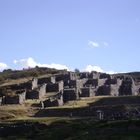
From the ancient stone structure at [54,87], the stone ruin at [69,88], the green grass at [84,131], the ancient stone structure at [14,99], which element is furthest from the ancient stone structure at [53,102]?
the green grass at [84,131]

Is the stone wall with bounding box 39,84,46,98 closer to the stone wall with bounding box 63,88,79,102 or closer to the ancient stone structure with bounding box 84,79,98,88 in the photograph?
the stone wall with bounding box 63,88,79,102

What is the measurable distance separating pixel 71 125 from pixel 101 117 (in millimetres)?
9015

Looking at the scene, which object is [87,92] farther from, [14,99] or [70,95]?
[14,99]

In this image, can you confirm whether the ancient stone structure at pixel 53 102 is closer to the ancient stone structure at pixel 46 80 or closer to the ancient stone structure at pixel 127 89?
the ancient stone structure at pixel 127 89

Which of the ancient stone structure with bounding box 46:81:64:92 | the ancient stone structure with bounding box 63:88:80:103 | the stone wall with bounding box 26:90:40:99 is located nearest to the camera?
the ancient stone structure with bounding box 63:88:80:103

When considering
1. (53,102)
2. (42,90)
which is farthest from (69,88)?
(53,102)

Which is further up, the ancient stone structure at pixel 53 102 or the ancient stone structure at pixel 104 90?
the ancient stone structure at pixel 104 90

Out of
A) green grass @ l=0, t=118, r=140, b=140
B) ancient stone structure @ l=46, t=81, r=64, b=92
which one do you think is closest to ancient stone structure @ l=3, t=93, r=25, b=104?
ancient stone structure @ l=46, t=81, r=64, b=92

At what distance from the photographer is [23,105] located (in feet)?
306

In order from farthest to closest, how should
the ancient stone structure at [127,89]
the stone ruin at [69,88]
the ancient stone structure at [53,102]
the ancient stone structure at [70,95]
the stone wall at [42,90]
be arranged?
the ancient stone structure at [127,89], the stone wall at [42,90], the ancient stone structure at [70,95], the stone ruin at [69,88], the ancient stone structure at [53,102]

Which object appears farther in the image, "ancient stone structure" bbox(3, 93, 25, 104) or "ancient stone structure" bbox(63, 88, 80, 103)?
"ancient stone structure" bbox(63, 88, 80, 103)

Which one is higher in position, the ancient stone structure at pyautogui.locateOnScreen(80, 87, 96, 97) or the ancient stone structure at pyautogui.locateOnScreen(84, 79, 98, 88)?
the ancient stone structure at pyautogui.locateOnScreen(84, 79, 98, 88)

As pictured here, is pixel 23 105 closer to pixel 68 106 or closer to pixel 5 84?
pixel 68 106

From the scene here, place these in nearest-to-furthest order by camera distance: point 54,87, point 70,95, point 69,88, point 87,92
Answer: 1. point 70,95
2. point 87,92
3. point 69,88
4. point 54,87
